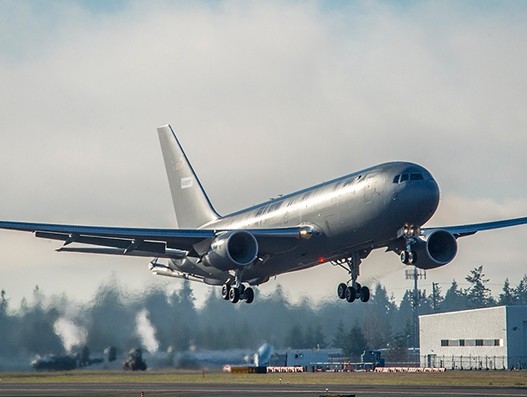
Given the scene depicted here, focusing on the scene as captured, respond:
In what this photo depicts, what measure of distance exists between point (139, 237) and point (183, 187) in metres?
17.4

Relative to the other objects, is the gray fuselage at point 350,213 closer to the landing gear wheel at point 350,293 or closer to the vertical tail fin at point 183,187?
the landing gear wheel at point 350,293

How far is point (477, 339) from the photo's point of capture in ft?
354

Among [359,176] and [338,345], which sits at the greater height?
[359,176]

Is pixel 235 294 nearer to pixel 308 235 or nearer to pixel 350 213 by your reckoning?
pixel 308 235

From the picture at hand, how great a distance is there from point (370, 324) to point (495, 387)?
46.4m

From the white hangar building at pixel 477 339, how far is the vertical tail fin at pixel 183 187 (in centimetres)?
3654

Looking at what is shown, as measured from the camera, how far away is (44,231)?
57.9 meters

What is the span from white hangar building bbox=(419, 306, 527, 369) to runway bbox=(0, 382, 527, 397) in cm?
3860

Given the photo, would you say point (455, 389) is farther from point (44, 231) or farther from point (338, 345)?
point (338, 345)


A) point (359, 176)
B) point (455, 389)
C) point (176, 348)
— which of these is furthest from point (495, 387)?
point (176, 348)

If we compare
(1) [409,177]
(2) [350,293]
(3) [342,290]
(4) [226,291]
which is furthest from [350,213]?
(4) [226,291]

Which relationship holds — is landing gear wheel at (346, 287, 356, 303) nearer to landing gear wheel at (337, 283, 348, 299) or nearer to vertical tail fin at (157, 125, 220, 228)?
landing gear wheel at (337, 283, 348, 299)

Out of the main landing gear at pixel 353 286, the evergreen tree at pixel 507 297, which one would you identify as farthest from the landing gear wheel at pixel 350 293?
the evergreen tree at pixel 507 297

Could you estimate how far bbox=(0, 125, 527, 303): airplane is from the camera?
52.4m
